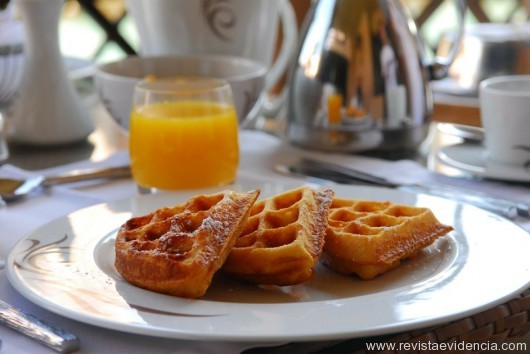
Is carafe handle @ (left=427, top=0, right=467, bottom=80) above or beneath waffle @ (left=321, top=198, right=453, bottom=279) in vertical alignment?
above

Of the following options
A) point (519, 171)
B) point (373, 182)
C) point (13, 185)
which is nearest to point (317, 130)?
point (373, 182)

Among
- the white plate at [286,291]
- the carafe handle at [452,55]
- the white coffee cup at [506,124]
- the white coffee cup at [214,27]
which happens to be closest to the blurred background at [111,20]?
the white coffee cup at [214,27]

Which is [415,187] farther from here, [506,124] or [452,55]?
[452,55]

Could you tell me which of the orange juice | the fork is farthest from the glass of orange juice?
the fork

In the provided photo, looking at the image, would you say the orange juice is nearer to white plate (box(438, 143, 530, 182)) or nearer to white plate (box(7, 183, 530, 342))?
white plate (box(7, 183, 530, 342))

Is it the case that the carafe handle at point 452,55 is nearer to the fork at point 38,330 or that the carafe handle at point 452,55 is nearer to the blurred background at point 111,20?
the fork at point 38,330

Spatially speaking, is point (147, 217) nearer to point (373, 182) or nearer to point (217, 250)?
point (217, 250)
